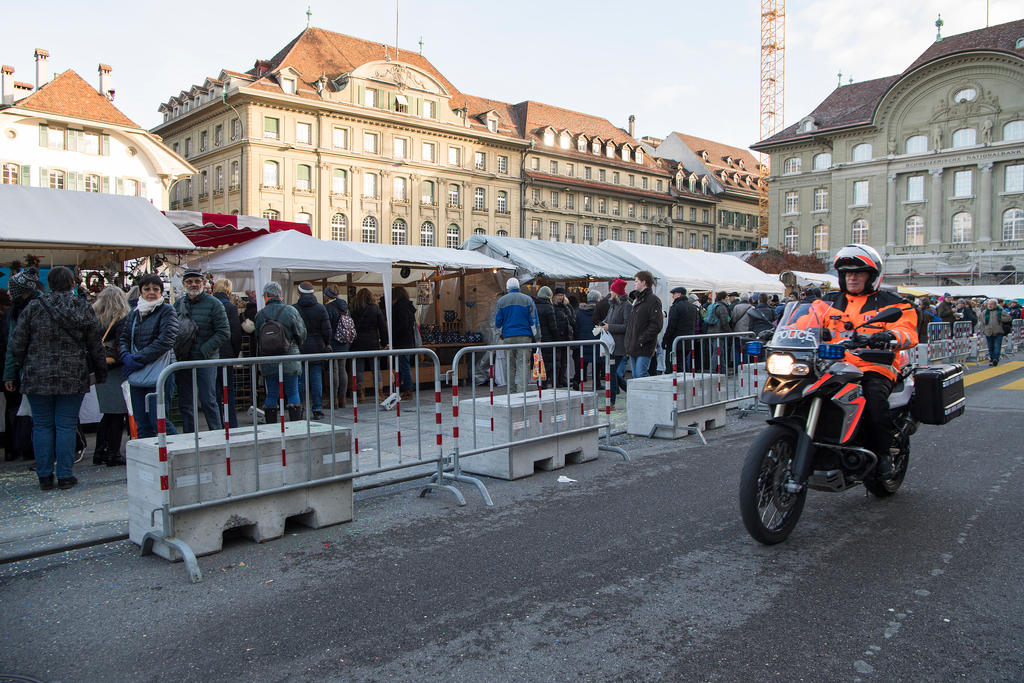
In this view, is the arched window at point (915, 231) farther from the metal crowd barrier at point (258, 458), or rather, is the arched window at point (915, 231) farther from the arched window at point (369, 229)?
the metal crowd barrier at point (258, 458)

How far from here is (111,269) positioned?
12.4 meters

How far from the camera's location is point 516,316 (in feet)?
39.5

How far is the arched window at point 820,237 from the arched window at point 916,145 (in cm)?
906

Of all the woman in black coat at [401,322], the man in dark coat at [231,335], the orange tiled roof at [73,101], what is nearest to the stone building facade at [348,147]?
the orange tiled roof at [73,101]

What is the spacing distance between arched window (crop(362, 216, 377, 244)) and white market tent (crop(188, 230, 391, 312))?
1799 inches

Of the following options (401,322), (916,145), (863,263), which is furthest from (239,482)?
(916,145)

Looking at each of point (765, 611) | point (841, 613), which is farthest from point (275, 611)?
point (841, 613)

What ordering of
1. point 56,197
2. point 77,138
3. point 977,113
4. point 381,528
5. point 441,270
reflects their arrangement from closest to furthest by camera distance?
1. point 381,528
2. point 56,197
3. point 441,270
4. point 77,138
5. point 977,113

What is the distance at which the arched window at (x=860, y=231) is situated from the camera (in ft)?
214

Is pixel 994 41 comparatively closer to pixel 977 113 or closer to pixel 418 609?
Result: pixel 977 113

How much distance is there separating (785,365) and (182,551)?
12.5 ft

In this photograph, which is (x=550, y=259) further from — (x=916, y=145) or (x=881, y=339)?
(x=916, y=145)

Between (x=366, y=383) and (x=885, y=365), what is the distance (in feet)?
28.9

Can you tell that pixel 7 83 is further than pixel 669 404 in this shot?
Yes
